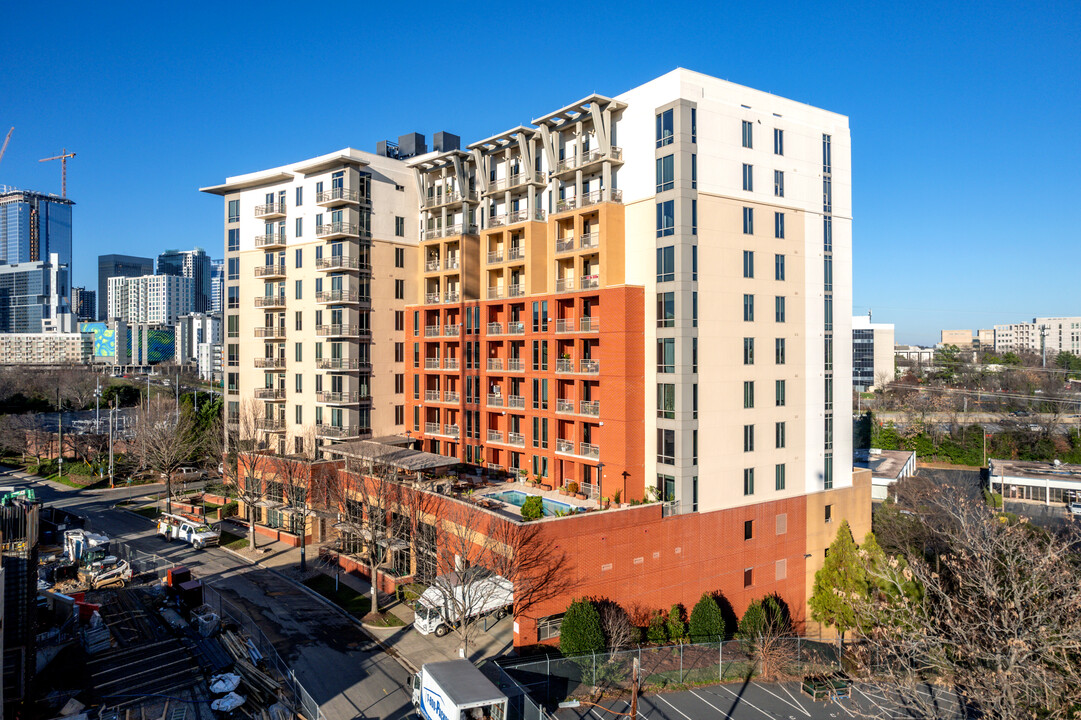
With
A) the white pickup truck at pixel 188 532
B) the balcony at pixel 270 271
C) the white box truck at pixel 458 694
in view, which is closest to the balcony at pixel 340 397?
the balcony at pixel 270 271

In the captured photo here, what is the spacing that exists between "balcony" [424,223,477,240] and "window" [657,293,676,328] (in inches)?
810

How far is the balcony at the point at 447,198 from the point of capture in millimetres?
52816

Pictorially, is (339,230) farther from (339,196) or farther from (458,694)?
(458,694)

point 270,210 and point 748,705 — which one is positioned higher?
point 270,210

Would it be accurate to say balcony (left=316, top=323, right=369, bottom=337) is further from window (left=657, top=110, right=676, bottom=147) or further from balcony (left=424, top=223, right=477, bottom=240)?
window (left=657, top=110, right=676, bottom=147)

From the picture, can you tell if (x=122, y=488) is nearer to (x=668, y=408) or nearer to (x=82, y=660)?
(x=82, y=660)

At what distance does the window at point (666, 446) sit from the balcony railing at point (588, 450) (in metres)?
3.92

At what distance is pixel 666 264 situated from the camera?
127ft

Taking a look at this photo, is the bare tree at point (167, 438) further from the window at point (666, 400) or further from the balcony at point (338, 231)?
the window at point (666, 400)

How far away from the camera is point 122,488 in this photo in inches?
2741

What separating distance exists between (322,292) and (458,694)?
38.8 m

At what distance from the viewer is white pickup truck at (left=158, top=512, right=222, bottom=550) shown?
48.7m

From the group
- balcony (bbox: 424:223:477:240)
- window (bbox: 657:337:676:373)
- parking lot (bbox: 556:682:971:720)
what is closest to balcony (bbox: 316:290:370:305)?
balcony (bbox: 424:223:477:240)

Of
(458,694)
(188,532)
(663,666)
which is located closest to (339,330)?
(188,532)
